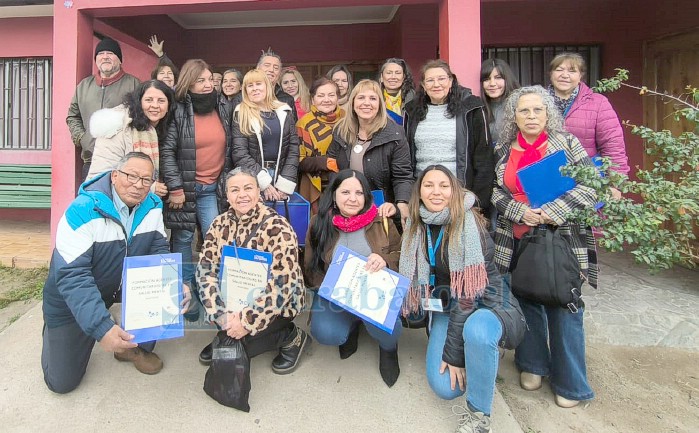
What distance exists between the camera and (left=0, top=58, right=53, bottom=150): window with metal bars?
657 cm

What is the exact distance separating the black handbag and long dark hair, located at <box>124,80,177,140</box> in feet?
8.64

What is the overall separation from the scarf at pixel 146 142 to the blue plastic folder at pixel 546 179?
2.51 m

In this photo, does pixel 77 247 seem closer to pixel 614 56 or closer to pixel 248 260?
pixel 248 260

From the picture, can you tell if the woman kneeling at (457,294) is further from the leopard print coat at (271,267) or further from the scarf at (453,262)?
the leopard print coat at (271,267)

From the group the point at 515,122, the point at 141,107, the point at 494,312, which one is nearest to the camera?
the point at 494,312

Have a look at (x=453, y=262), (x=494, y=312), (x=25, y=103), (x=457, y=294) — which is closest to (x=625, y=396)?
(x=494, y=312)

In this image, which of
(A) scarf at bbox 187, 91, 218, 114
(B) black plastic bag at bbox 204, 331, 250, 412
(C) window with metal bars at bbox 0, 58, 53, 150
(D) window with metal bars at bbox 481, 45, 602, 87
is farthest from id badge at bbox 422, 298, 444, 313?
(C) window with metal bars at bbox 0, 58, 53, 150

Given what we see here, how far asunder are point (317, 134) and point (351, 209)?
3.35ft

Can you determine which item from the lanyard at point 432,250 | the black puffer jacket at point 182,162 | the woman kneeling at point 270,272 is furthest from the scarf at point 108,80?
the lanyard at point 432,250

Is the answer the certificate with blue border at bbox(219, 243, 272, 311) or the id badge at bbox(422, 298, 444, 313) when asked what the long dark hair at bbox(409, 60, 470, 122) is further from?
the certificate with blue border at bbox(219, 243, 272, 311)

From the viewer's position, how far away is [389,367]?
272 cm

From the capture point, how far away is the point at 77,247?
2.37 meters

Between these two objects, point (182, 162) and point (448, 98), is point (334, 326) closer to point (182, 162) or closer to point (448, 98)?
point (182, 162)

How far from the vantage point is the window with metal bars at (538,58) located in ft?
20.6
